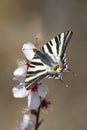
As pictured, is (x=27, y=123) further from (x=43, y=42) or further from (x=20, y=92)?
(x=43, y=42)

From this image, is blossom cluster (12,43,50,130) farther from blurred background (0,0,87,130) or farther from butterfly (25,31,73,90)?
blurred background (0,0,87,130)

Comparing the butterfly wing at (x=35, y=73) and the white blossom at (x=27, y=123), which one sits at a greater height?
the butterfly wing at (x=35, y=73)

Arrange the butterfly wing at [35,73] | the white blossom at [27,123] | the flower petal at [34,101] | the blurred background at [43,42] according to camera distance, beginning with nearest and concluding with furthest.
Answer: the butterfly wing at [35,73] < the flower petal at [34,101] < the white blossom at [27,123] < the blurred background at [43,42]

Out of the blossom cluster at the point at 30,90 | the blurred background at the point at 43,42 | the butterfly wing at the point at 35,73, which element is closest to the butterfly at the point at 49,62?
the butterfly wing at the point at 35,73

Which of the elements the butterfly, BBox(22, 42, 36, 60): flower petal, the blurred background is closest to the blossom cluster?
BBox(22, 42, 36, 60): flower petal

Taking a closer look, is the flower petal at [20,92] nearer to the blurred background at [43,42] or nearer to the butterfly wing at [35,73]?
the butterfly wing at [35,73]

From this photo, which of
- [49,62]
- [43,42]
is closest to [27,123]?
[49,62]
